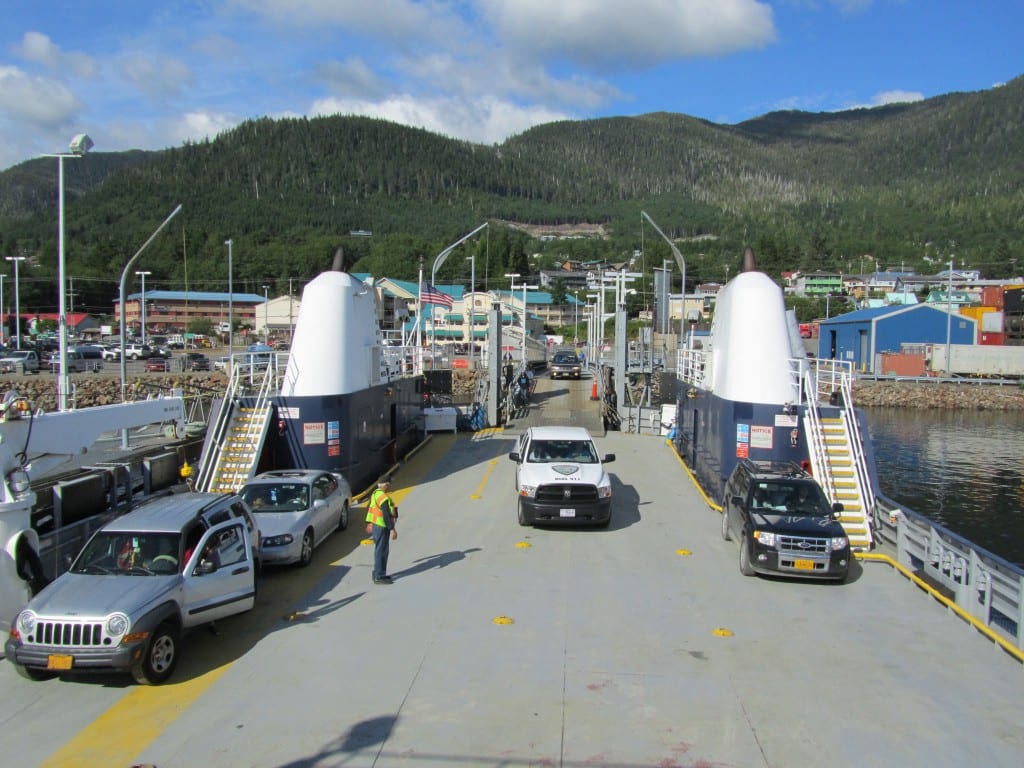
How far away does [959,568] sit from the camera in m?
11.5

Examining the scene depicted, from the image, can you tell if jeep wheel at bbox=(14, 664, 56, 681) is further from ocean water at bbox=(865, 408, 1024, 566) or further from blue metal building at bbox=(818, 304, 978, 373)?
blue metal building at bbox=(818, 304, 978, 373)

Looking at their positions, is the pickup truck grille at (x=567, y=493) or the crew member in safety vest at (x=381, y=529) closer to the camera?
the crew member in safety vest at (x=381, y=529)

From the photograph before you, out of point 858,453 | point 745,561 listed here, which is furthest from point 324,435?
point 858,453

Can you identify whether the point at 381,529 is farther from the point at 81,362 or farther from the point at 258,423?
the point at 81,362

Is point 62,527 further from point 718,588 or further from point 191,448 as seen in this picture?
point 718,588

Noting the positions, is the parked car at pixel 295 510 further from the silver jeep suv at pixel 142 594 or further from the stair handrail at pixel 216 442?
the stair handrail at pixel 216 442

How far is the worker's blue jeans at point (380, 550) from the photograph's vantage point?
11.9m

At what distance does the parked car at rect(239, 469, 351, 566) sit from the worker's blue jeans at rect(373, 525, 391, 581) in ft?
5.10

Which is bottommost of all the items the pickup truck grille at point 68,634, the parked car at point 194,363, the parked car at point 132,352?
the pickup truck grille at point 68,634

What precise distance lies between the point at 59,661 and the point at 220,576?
2.02 metres

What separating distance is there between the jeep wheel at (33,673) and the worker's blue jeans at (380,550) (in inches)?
182

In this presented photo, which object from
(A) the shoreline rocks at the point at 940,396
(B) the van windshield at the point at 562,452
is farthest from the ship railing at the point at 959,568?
(A) the shoreline rocks at the point at 940,396

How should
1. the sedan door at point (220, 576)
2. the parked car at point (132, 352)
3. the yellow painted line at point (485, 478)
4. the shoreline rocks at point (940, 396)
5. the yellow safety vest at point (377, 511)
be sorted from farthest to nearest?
the parked car at point (132, 352)
the shoreline rocks at point (940, 396)
the yellow painted line at point (485, 478)
the yellow safety vest at point (377, 511)
the sedan door at point (220, 576)

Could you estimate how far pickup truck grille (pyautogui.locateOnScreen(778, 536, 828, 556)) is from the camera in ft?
39.6
